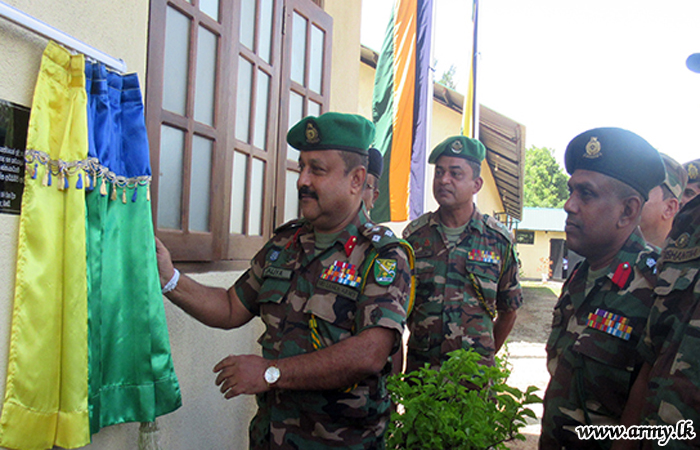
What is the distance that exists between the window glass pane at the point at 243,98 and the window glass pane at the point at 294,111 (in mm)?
606

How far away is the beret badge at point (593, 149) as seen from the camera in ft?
6.49

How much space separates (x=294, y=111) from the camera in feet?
13.2

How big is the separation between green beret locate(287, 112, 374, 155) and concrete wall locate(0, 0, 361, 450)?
2.56 feet

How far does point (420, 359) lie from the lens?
10.6 feet

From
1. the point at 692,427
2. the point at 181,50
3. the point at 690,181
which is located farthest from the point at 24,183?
the point at 690,181

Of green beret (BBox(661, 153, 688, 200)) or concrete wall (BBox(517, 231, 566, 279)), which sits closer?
green beret (BBox(661, 153, 688, 200))

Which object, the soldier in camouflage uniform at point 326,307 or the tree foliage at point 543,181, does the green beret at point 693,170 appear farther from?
the tree foliage at point 543,181

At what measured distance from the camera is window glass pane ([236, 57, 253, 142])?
3.23 metres

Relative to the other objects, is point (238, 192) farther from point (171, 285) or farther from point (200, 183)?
point (171, 285)

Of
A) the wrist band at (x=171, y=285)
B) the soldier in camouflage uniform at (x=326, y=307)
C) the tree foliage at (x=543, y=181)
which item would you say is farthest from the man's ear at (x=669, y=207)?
the tree foliage at (x=543, y=181)

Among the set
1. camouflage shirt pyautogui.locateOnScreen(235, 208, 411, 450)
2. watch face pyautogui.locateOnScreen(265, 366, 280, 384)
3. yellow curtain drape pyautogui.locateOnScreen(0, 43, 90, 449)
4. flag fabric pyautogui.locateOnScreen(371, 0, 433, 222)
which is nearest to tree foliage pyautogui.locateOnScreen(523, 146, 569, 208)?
→ flag fabric pyautogui.locateOnScreen(371, 0, 433, 222)

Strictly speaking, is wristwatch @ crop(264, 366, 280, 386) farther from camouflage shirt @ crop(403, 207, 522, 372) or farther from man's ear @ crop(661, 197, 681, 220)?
man's ear @ crop(661, 197, 681, 220)

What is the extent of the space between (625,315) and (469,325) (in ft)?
4.55

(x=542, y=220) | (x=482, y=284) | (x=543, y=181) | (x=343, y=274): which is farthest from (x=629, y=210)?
(x=543, y=181)
